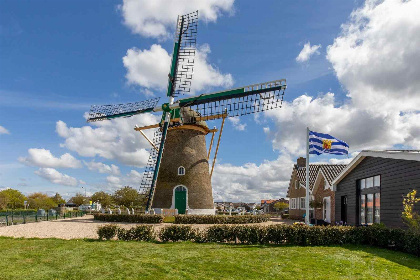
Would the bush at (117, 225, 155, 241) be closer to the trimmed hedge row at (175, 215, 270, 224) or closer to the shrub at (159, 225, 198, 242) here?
the shrub at (159, 225, 198, 242)

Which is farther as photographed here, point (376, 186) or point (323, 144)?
point (376, 186)

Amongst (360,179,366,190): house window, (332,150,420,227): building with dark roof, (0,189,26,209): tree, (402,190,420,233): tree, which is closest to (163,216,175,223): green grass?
(332,150,420,227): building with dark roof

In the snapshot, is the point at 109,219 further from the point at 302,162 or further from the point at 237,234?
the point at 302,162

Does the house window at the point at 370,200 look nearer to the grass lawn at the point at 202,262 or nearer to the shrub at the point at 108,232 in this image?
the grass lawn at the point at 202,262

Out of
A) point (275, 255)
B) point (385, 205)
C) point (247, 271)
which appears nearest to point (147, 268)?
point (247, 271)

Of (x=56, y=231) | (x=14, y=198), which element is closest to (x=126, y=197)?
(x=56, y=231)

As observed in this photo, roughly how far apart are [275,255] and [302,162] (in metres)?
29.8

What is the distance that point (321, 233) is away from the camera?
13164 millimetres

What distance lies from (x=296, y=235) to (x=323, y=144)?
5019 mm

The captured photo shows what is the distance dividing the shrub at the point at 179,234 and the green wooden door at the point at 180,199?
45.2 ft

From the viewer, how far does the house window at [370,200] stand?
1689 cm

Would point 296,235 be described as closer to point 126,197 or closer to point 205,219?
point 205,219

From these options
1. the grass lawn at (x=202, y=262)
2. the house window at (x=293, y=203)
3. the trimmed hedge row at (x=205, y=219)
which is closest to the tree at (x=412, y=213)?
the grass lawn at (x=202, y=262)

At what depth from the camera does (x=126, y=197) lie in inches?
1495
